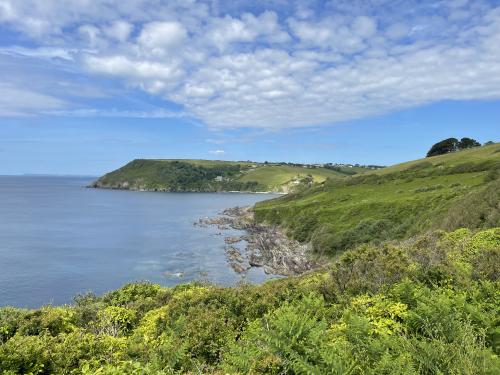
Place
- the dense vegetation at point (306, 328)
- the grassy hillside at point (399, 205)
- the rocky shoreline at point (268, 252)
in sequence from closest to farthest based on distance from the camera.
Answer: the dense vegetation at point (306, 328), the grassy hillside at point (399, 205), the rocky shoreline at point (268, 252)

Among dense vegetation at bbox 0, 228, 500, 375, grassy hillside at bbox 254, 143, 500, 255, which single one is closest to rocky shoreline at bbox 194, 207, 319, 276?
grassy hillside at bbox 254, 143, 500, 255

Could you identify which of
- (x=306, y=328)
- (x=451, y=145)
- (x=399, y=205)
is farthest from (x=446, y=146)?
(x=306, y=328)

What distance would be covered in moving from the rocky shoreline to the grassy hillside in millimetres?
3463

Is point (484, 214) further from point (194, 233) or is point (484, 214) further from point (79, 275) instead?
point (194, 233)

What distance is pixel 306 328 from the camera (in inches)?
409

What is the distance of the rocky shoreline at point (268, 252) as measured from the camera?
2867 inches

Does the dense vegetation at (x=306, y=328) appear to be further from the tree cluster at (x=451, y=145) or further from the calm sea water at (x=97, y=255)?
the tree cluster at (x=451, y=145)

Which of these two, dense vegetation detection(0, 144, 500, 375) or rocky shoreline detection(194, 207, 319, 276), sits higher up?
dense vegetation detection(0, 144, 500, 375)

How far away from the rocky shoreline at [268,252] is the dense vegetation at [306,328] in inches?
1992

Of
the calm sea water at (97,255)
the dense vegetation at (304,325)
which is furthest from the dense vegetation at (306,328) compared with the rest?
the calm sea water at (97,255)

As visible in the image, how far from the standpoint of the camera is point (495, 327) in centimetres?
1085

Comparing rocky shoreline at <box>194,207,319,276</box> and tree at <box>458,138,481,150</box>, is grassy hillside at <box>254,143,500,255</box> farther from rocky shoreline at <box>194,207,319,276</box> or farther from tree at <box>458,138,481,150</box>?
tree at <box>458,138,481,150</box>

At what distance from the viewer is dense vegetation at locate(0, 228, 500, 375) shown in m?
8.83

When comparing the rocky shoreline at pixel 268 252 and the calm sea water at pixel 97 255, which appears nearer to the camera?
the calm sea water at pixel 97 255
